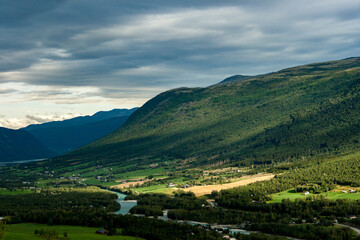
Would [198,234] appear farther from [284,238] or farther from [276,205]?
[276,205]

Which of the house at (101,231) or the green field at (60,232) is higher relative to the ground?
the green field at (60,232)

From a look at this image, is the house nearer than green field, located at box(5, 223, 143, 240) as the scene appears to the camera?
No

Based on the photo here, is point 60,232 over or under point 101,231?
over

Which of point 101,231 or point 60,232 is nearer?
point 60,232

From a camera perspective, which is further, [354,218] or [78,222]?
[78,222]

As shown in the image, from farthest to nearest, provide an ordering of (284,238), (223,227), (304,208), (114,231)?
(304,208) < (223,227) < (114,231) < (284,238)

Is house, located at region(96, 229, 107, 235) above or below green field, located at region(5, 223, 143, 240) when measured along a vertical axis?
below

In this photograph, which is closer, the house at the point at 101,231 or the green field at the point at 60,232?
the green field at the point at 60,232

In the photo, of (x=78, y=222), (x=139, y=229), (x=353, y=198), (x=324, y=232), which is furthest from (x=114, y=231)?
(x=353, y=198)
